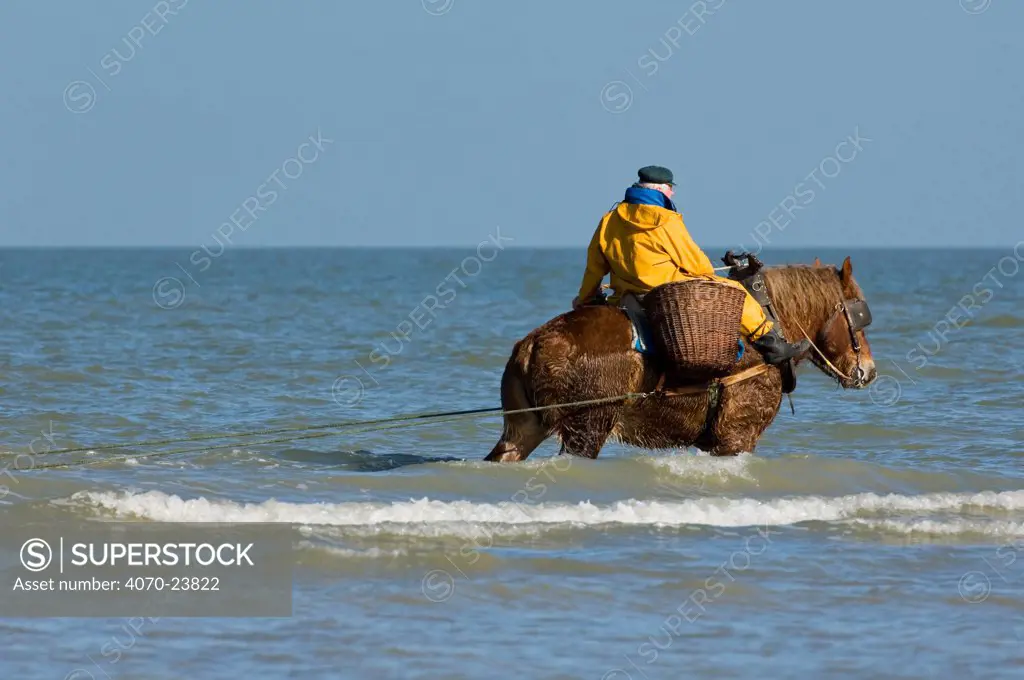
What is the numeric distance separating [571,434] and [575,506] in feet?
1.31

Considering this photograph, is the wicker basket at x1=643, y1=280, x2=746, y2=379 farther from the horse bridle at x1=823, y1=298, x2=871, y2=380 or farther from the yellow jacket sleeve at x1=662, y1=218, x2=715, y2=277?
the horse bridle at x1=823, y1=298, x2=871, y2=380

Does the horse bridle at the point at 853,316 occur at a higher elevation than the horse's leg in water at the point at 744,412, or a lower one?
higher

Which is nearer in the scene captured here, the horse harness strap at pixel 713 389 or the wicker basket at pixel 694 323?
the wicker basket at pixel 694 323

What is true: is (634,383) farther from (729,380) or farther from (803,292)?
(803,292)

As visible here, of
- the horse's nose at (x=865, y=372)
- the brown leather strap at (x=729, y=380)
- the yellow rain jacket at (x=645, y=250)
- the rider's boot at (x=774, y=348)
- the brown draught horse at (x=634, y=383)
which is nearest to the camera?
the brown draught horse at (x=634, y=383)

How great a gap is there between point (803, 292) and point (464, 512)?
2.46 metres

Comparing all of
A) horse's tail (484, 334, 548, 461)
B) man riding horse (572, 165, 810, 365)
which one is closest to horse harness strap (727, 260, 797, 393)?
man riding horse (572, 165, 810, 365)

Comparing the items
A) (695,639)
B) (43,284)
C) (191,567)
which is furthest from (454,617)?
(43,284)

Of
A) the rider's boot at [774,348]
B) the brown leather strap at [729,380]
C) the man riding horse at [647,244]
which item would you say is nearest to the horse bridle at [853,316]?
the rider's boot at [774,348]

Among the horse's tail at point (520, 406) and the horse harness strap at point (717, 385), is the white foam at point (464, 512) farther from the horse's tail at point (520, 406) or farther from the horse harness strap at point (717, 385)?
the horse harness strap at point (717, 385)

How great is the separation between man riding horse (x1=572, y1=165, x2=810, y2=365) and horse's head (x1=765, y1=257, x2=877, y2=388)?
1.97ft

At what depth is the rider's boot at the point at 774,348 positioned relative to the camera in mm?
8156

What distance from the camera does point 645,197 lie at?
7.96 m

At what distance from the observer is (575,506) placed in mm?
7945
